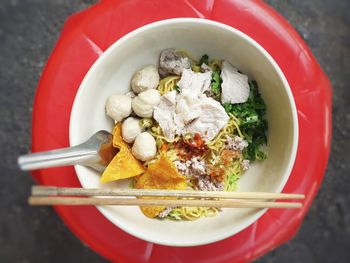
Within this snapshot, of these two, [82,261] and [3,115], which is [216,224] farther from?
[3,115]

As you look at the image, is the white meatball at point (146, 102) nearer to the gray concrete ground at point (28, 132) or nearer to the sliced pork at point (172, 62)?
the sliced pork at point (172, 62)

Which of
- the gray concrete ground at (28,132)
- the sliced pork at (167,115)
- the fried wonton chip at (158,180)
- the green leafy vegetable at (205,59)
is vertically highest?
the green leafy vegetable at (205,59)

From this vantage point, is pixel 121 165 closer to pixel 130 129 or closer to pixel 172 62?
pixel 130 129

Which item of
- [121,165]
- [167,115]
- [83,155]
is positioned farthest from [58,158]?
[167,115]

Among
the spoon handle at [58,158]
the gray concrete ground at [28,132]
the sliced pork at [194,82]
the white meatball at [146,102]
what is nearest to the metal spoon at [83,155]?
the spoon handle at [58,158]

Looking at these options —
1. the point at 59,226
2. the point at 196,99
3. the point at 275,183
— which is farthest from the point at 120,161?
the point at 59,226

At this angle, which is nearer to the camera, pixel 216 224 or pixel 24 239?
pixel 216 224

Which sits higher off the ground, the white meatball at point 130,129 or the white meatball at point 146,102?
the white meatball at point 146,102
